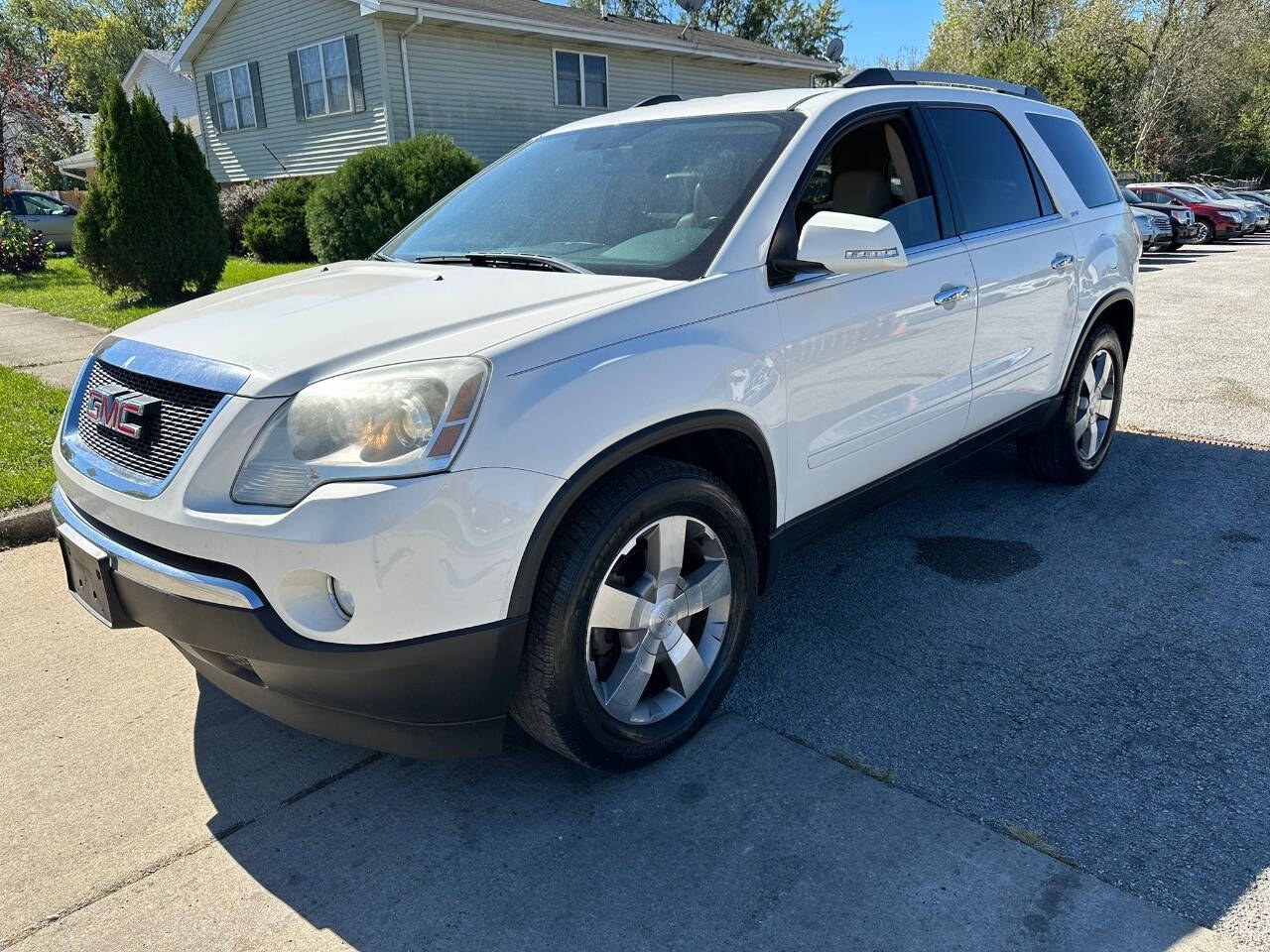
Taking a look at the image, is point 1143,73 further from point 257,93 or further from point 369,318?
point 369,318

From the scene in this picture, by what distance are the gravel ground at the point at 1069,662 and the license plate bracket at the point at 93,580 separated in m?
1.86

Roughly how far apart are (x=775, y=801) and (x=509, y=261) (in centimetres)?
189

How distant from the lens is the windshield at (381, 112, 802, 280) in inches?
119

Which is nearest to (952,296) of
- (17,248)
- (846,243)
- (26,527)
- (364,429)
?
(846,243)

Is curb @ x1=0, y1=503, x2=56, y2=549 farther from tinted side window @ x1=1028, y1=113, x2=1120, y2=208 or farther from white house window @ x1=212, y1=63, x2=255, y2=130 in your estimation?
white house window @ x1=212, y1=63, x2=255, y2=130

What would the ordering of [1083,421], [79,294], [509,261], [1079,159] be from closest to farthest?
[509,261] → [1079,159] → [1083,421] → [79,294]

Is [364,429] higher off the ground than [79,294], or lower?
higher

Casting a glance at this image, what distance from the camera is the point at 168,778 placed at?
112 inches

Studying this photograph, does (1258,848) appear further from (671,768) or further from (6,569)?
(6,569)

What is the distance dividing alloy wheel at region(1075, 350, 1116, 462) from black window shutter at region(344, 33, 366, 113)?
56.9 feet

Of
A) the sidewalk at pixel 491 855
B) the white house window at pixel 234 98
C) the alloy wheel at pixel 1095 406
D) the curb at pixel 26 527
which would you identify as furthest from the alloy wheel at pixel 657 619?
the white house window at pixel 234 98

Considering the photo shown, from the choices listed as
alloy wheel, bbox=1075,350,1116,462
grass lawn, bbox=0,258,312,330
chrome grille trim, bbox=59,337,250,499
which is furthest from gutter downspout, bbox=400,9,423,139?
chrome grille trim, bbox=59,337,250,499

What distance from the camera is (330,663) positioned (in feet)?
7.19

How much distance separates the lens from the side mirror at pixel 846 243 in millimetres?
2859
